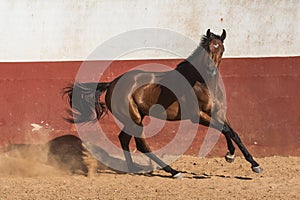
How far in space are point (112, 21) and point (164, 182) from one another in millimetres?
2253

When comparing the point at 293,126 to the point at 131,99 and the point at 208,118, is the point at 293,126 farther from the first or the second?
the point at 131,99

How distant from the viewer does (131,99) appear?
7.51 metres

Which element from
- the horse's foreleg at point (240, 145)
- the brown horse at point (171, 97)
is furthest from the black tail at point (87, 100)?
the horse's foreleg at point (240, 145)

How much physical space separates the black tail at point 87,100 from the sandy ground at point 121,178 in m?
0.55

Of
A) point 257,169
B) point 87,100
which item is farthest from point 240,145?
point 87,100

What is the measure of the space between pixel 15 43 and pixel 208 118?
2629 millimetres

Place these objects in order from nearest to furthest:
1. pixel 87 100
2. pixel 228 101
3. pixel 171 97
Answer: pixel 171 97
pixel 87 100
pixel 228 101

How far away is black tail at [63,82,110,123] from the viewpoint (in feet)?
25.4

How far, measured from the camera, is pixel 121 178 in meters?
7.28

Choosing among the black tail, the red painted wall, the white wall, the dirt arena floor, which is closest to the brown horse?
the black tail

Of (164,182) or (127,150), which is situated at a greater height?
(127,150)

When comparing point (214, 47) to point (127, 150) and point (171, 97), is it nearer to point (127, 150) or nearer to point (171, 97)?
point (171, 97)

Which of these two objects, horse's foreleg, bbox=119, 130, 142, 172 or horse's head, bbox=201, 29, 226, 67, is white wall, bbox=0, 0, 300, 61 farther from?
horse's foreleg, bbox=119, 130, 142, 172

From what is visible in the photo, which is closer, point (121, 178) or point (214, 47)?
point (214, 47)
